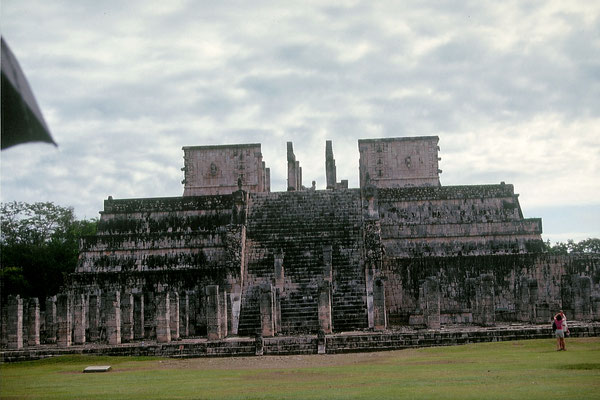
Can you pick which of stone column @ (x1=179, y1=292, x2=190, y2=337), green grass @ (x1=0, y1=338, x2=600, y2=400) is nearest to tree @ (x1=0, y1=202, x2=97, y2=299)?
stone column @ (x1=179, y1=292, x2=190, y2=337)

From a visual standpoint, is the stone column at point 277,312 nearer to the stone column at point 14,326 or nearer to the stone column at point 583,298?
the stone column at point 14,326

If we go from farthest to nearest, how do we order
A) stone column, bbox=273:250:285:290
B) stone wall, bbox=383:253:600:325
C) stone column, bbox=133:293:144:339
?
stone wall, bbox=383:253:600:325 < stone column, bbox=273:250:285:290 < stone column, bbox=133:293:144:339

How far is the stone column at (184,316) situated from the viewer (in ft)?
96.5

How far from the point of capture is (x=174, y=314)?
28734 millimetres

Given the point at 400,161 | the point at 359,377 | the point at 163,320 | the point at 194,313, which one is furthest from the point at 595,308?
the point at 359,377

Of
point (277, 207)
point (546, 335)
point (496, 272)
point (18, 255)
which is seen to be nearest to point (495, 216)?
point (496, 272)

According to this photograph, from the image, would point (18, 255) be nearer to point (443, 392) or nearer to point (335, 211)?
point (335, 211)

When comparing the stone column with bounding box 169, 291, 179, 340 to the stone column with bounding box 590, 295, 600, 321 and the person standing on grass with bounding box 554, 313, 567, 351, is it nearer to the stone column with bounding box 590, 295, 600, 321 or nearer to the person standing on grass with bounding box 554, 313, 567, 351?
the person standing on grass with bounding box 554, 313, 567, 351

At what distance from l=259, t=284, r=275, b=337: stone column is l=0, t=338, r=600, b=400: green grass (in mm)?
4610

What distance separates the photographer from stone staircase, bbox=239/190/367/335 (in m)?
29.8

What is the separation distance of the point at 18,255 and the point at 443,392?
4087 centimetres

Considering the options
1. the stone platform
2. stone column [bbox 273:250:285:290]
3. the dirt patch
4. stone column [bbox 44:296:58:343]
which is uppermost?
stone column [bbox 273:250:285:290]

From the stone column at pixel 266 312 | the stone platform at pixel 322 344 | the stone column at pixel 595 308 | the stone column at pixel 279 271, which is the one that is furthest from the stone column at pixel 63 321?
the stone column at pixel 595 308

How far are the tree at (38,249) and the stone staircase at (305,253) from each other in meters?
10.2
